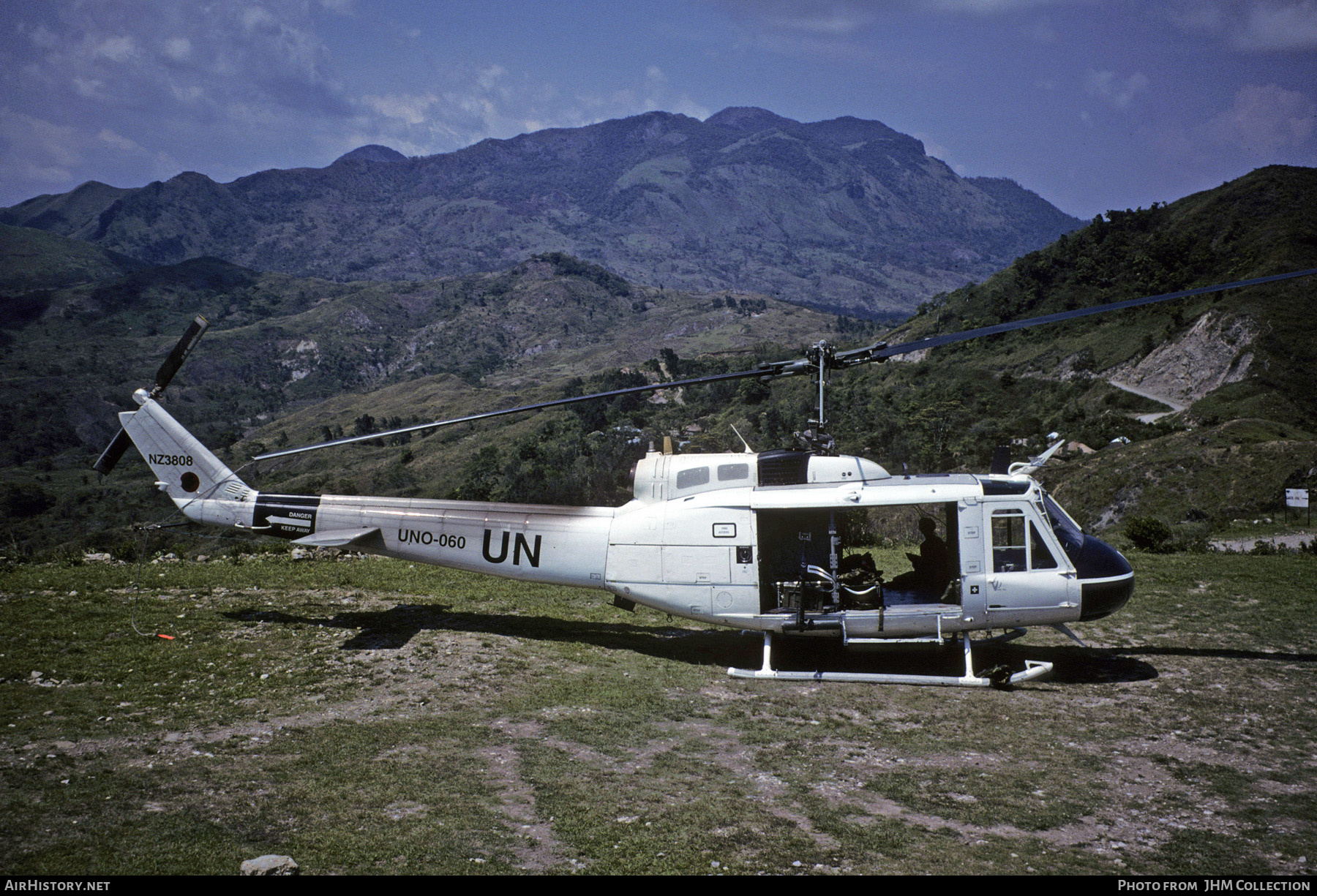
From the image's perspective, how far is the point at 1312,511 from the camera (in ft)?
99.8

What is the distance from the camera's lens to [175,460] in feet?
48.1

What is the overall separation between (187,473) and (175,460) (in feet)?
1.11

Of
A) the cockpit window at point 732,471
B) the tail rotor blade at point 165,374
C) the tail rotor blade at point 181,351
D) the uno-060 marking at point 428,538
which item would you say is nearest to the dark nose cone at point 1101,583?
the cockpit window at point 732,471

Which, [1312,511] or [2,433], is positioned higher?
[2,433]

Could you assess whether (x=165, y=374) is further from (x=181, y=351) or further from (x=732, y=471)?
(x=732, y=471)

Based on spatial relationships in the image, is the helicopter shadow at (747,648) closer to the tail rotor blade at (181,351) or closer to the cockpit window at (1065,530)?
the cockpit window at (1065,530)

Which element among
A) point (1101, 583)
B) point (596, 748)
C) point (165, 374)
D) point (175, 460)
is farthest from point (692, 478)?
point (165, 374)

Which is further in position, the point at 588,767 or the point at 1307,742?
the point at 1307,742

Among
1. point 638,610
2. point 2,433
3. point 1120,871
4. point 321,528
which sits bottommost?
point 1120,871
